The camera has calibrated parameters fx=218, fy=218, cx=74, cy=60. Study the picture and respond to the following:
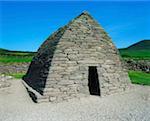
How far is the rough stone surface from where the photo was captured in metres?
11.4

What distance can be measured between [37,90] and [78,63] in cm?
270

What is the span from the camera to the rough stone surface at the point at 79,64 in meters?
11.4

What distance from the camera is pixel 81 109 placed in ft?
32.3

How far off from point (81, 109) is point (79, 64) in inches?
118

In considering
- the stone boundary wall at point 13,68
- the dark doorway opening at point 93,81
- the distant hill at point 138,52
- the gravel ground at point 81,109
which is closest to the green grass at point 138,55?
the distant hill at point 138,52

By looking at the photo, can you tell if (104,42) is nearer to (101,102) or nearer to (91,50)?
(91,50)

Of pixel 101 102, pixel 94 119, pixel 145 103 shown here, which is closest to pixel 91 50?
pixel 101 102

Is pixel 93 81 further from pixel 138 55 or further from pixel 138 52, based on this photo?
pixel 138 52

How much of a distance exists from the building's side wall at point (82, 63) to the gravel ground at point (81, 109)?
0.66m

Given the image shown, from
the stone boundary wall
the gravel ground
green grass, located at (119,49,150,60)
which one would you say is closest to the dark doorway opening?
the gravel ground

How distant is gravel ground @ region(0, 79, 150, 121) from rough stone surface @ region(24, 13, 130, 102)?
652mm

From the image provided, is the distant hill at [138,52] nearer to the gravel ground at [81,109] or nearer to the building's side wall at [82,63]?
the building's side wall at [82,63]

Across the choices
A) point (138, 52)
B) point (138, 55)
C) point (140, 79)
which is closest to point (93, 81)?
point (140, 79)

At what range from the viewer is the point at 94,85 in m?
13.7
